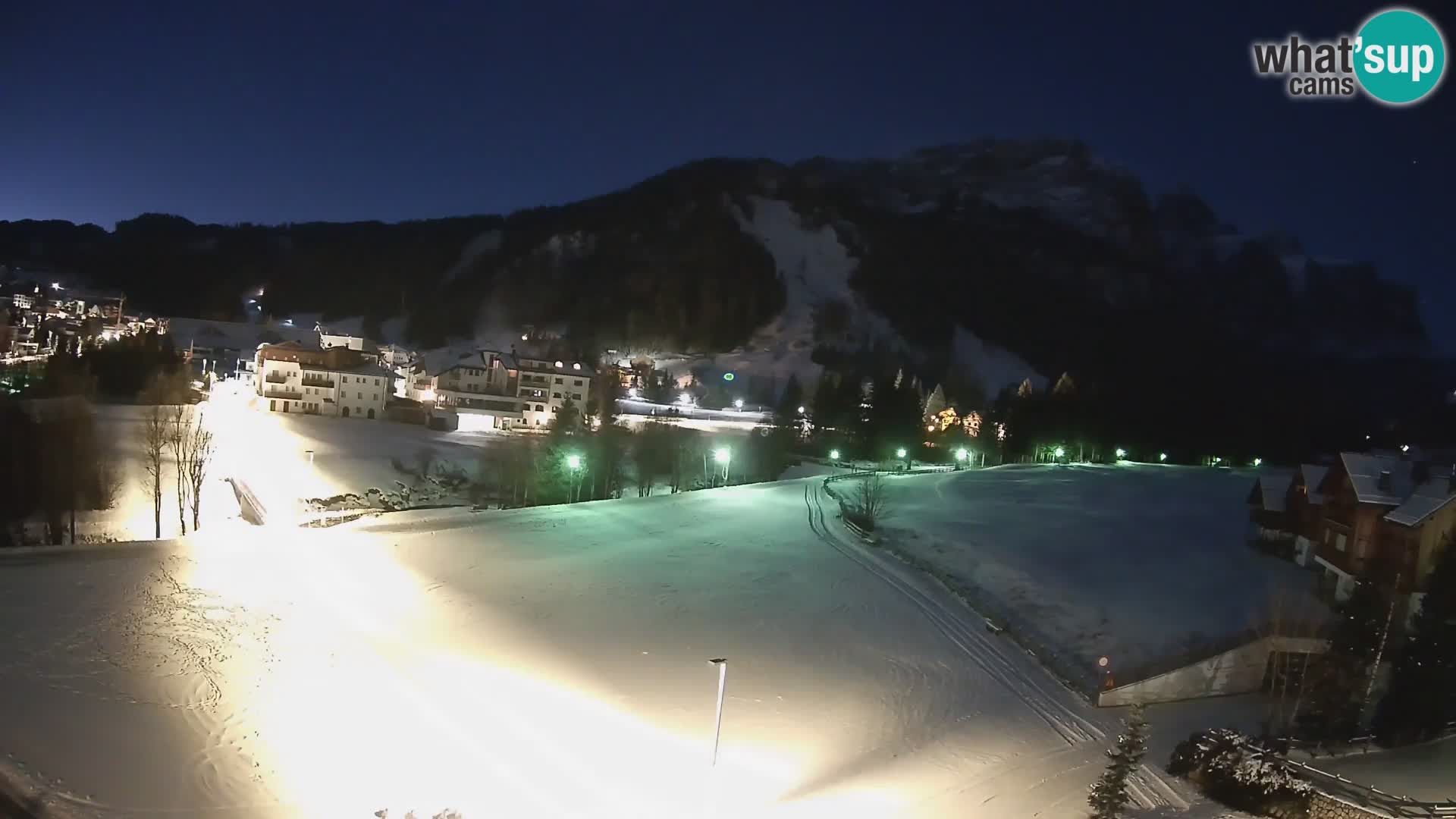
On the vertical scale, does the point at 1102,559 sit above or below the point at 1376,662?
below

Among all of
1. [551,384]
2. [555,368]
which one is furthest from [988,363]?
[551,384]

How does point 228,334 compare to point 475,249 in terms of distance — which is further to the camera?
point 475,249

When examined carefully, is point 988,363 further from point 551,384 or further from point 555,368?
point 551,384

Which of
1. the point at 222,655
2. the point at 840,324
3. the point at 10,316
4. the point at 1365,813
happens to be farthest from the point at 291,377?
the point at 840,324

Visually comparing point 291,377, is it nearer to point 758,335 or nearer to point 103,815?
point 103,815

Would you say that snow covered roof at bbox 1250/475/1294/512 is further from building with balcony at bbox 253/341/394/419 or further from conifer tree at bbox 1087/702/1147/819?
building with balcony at bbox 253/341/394/419

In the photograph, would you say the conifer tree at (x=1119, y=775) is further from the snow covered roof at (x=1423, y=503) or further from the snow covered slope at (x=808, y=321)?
the snow covered slope at (x=808, y=321)

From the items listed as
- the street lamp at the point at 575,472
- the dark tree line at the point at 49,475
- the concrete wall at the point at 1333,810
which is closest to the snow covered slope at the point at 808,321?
the street lamp at the point at 575,472
